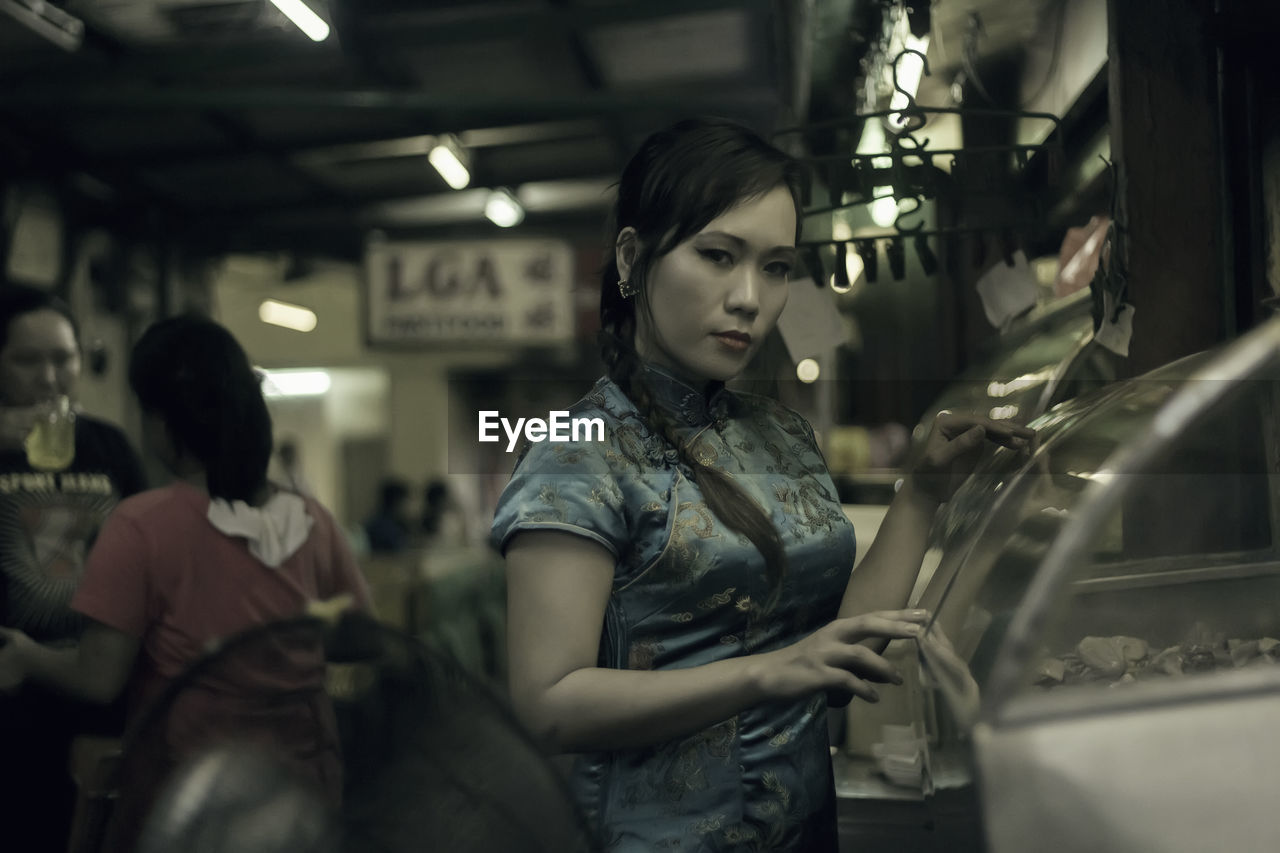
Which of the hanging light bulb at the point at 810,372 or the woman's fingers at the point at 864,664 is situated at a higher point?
the hanging light bulb at the point at 810,372

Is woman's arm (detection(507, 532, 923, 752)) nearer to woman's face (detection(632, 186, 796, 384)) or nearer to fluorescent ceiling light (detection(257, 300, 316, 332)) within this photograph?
woman's face (detection(632, 186, 796, 384))

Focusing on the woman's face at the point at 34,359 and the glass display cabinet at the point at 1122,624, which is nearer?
the glass display cabinet at the point at 1122,624

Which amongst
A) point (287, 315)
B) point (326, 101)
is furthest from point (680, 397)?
point (287, 315)

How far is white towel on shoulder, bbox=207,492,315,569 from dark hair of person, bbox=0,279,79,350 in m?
0.68

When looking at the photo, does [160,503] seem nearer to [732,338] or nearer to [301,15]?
[732,338]

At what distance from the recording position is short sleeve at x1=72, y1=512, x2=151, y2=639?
5.51 ft

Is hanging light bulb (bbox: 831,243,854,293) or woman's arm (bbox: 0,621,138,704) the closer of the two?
woman's arm (bbox: 0,621,138,704)

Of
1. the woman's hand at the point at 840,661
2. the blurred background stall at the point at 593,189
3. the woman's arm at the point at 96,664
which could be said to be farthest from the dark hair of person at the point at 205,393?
the woman's hand at the point at 840,661

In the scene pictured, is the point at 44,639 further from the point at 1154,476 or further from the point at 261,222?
the point at 261,222

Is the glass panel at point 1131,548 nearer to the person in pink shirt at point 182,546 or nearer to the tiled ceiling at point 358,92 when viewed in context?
→ the person in pink shirt at point 182,546

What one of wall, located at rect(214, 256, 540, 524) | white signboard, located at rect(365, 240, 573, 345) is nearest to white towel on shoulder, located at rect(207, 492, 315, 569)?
wall, located at rect(214, 256, 540, 524)

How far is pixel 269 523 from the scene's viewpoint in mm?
1894

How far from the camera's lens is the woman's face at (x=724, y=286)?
1.22 meters

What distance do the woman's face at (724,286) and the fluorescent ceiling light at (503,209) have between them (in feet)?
22.2
